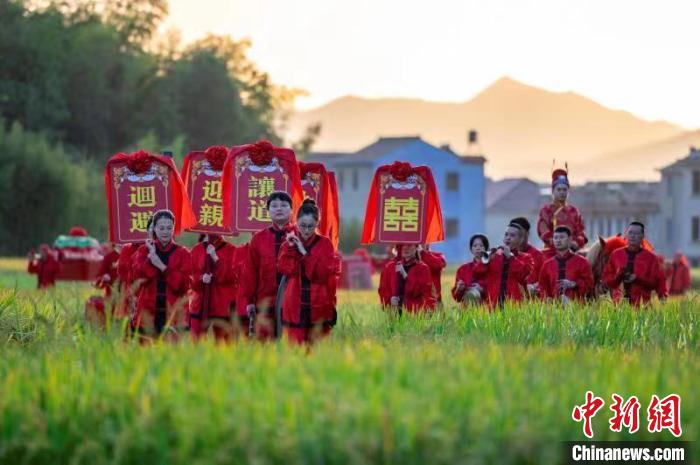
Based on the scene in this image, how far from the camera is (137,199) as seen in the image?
16.7 m

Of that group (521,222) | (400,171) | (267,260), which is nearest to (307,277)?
(267,260)

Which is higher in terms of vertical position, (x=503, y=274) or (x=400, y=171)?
(x=400, y=171)

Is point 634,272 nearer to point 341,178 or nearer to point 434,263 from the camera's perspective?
point 434,263

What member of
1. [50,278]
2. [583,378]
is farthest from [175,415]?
[50,278]

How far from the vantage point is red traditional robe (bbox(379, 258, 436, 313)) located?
1744cm

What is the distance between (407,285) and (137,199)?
3.02 m

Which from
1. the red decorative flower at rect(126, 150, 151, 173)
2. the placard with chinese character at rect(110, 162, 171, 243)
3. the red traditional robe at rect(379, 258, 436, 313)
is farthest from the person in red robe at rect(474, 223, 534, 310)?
the red decorative flower at rect(126, 150, 151, 173)

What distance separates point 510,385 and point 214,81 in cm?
6729

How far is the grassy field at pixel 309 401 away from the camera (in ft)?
27.5

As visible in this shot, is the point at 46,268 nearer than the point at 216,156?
Result: No

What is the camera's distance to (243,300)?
14727 mm

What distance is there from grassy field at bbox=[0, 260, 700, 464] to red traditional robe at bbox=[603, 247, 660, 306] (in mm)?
8029

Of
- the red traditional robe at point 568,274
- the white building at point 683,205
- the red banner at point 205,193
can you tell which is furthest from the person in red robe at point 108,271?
the white building at point 683,205

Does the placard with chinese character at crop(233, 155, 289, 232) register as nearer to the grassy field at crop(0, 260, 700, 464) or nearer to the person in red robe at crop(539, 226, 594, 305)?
the person in red robe at crop(539, 226, 594, 305)
